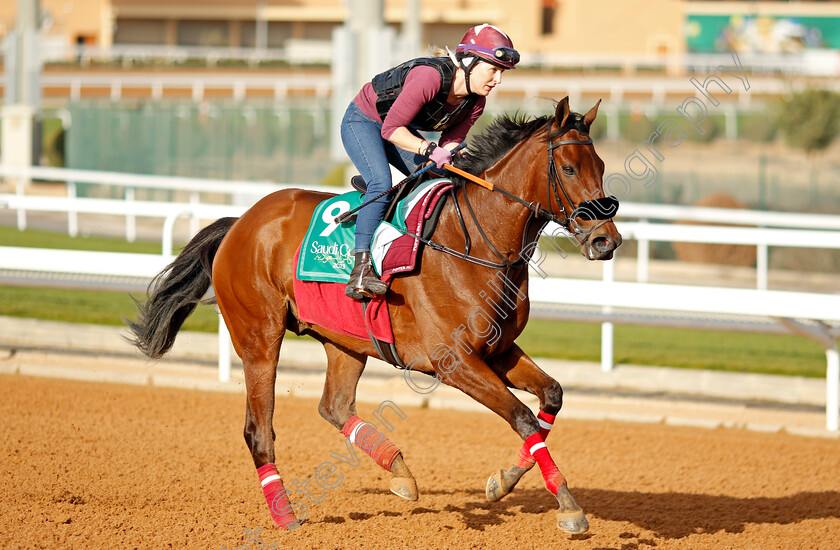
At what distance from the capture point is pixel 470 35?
4.02 meters

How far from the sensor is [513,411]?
3783mm

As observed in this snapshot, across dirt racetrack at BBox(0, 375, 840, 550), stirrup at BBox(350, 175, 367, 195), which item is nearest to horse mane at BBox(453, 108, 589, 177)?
stirrup at BBox(350, 175, 367, 195)

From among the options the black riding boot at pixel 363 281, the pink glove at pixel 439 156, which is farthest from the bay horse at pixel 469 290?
the pink glove at pixel 439 156

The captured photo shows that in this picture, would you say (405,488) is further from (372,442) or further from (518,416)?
(518,416)

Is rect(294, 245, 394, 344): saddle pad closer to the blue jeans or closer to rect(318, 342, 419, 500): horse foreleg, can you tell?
the blue jeans

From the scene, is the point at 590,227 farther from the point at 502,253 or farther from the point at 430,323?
the point at 430,323

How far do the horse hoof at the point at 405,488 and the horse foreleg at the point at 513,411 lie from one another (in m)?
0.69

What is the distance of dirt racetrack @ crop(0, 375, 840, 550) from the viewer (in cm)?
403

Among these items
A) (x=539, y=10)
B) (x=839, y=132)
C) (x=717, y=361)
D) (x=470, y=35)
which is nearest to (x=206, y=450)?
(x=470, y=35)

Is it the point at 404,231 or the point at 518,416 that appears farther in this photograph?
the point at 404,231

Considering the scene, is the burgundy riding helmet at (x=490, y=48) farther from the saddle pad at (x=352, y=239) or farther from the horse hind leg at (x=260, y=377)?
the horse hind leg at (x=260, y=377)

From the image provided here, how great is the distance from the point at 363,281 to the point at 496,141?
83 centimetres

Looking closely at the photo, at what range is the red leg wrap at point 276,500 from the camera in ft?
13.4

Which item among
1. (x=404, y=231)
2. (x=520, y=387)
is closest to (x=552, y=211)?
(x=404, y=231)
